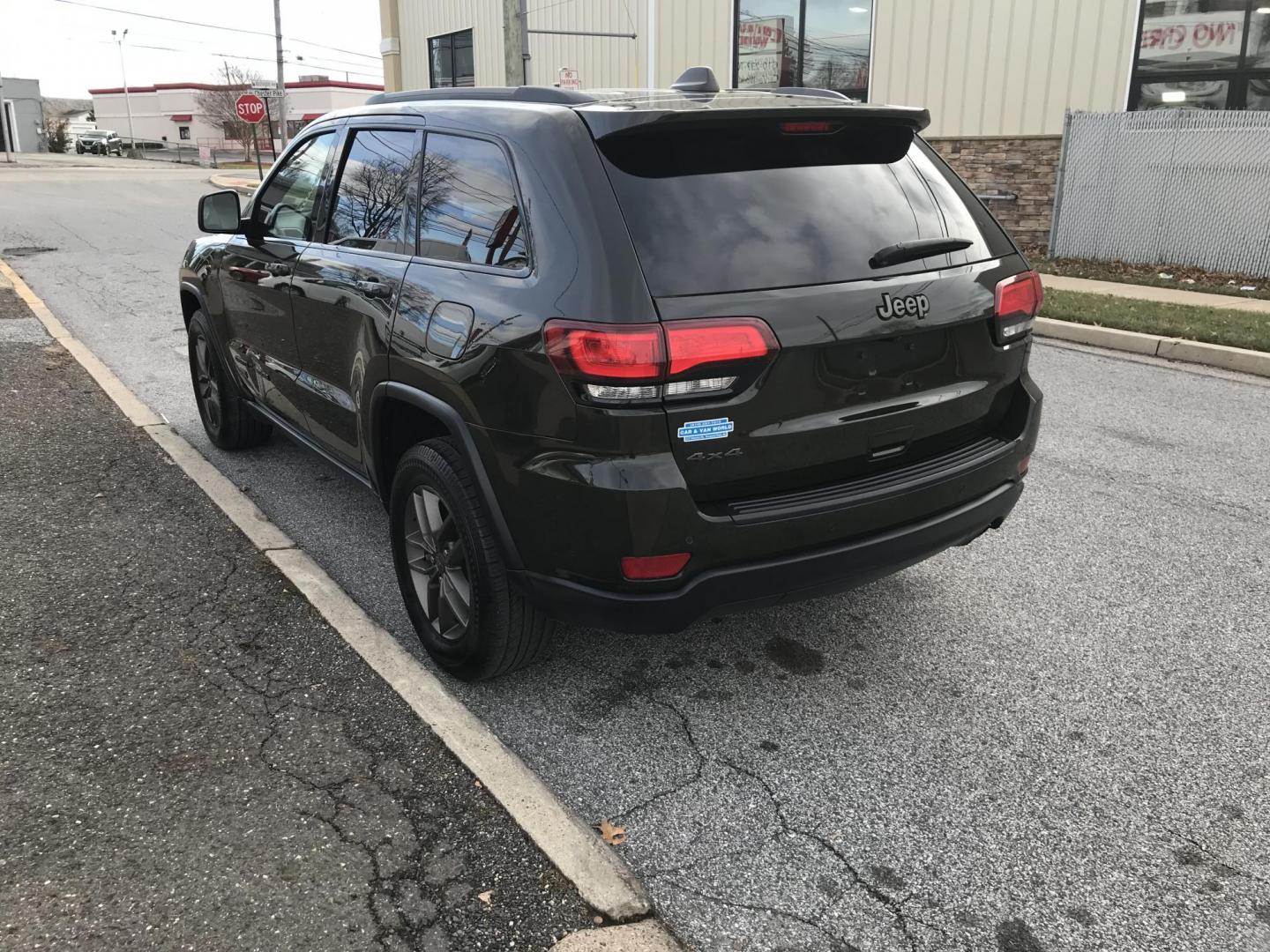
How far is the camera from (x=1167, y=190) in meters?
12.6

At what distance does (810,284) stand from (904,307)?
31cm

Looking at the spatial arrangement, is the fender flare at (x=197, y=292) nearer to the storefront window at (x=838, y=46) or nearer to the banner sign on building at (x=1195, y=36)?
the banner sign on building at (x=1195, y=36)

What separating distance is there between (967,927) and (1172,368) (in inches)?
272

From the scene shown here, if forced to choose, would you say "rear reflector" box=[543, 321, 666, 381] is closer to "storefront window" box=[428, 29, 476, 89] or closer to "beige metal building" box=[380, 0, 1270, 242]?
"beige metal building" box=[380, 0, 1270, 242]

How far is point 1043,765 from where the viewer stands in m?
2.90

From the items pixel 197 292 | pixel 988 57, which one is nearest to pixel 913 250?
pixel 197 292

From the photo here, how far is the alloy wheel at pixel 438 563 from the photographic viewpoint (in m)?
3.20

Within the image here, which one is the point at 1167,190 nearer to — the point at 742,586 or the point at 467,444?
the point at 742,586

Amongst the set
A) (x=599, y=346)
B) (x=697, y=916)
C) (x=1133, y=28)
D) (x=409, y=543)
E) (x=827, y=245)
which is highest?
(x=1133, y=28)

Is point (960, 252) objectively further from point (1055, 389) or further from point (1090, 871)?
point (1055, 389)

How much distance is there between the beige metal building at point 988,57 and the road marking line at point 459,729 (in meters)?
12.5

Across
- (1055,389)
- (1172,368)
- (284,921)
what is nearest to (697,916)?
(284,921)

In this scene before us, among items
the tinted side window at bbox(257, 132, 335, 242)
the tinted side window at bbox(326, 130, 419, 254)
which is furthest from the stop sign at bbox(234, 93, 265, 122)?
the tinted side window at bbox(326, 130, 419, 254)

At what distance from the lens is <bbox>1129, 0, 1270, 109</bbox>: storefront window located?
40.9ft
